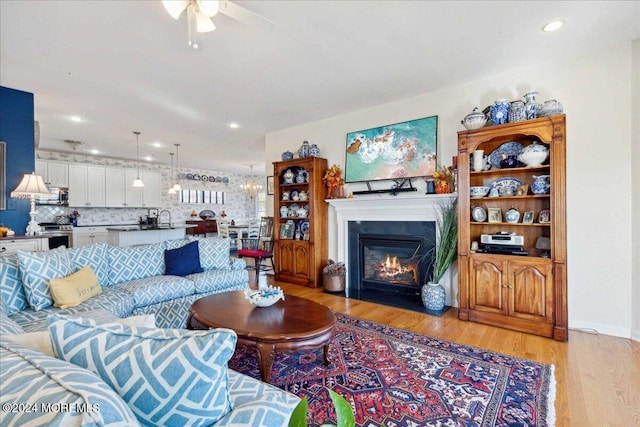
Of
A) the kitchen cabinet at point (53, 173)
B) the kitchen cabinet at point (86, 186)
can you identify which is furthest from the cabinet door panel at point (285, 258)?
the kitchen cabinet at point (53, 173)

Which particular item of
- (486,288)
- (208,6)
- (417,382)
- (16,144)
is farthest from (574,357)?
(16,144)

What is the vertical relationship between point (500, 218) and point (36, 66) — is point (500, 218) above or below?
below

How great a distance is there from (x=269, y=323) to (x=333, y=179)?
9.72ft

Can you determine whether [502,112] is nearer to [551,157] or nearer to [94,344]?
[551,157]

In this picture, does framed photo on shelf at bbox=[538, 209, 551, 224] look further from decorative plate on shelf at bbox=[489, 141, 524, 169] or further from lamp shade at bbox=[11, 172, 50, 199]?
lamp shade at bbox=[11, 172, 50, 199]

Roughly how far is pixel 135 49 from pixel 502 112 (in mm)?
3632

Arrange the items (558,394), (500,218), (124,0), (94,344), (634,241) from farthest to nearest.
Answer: (500,218) < (634,241) < (124,0) < (558,394) < (94,344)

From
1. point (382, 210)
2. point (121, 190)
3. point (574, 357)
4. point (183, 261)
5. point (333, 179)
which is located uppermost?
point (121, 190)

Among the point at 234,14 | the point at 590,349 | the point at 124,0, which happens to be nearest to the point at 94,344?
the point at 234,14

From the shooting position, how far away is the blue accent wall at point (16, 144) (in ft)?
11.9

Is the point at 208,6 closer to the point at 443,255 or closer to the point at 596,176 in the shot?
the point at 443,255

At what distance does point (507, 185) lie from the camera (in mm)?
3199

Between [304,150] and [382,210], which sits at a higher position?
[304,150]

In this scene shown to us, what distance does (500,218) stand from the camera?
10.7 feet
